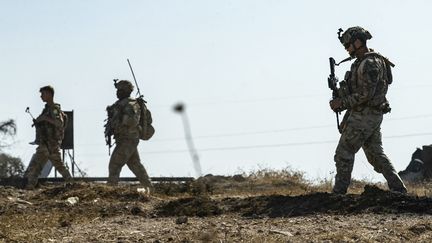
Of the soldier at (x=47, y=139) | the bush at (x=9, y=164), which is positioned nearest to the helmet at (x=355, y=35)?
the soldier at (x=47, y=139)

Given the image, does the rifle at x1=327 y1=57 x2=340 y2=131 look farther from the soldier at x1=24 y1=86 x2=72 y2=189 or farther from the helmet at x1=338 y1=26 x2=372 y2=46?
the soldier at x1=24 y1=86 x2=72 y2=189

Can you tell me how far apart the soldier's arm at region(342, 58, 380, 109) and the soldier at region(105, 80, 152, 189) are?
5.10m

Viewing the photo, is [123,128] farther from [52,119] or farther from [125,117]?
[52,119]

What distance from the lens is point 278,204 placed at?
10469 millimetres

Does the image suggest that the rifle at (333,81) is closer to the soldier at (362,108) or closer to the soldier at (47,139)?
the soldier at (362,108)

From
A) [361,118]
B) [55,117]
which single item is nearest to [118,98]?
[55,117]

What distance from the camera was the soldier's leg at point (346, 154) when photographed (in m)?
10.9

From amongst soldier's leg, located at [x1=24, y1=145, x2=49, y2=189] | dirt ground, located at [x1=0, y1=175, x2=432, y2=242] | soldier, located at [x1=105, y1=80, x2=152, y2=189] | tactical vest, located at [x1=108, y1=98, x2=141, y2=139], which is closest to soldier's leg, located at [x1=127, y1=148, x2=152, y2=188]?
soldier, located at [x1=105, y1=80, x2=152, y2=189]

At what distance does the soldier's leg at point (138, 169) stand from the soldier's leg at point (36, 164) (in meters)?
1.73

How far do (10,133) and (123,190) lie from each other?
14739 mm

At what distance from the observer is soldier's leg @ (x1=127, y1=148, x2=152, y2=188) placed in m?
15.5

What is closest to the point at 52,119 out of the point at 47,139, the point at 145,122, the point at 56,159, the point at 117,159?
the point at 47,139

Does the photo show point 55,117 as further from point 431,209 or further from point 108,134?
point 431,209

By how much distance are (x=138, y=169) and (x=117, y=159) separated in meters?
0.47
